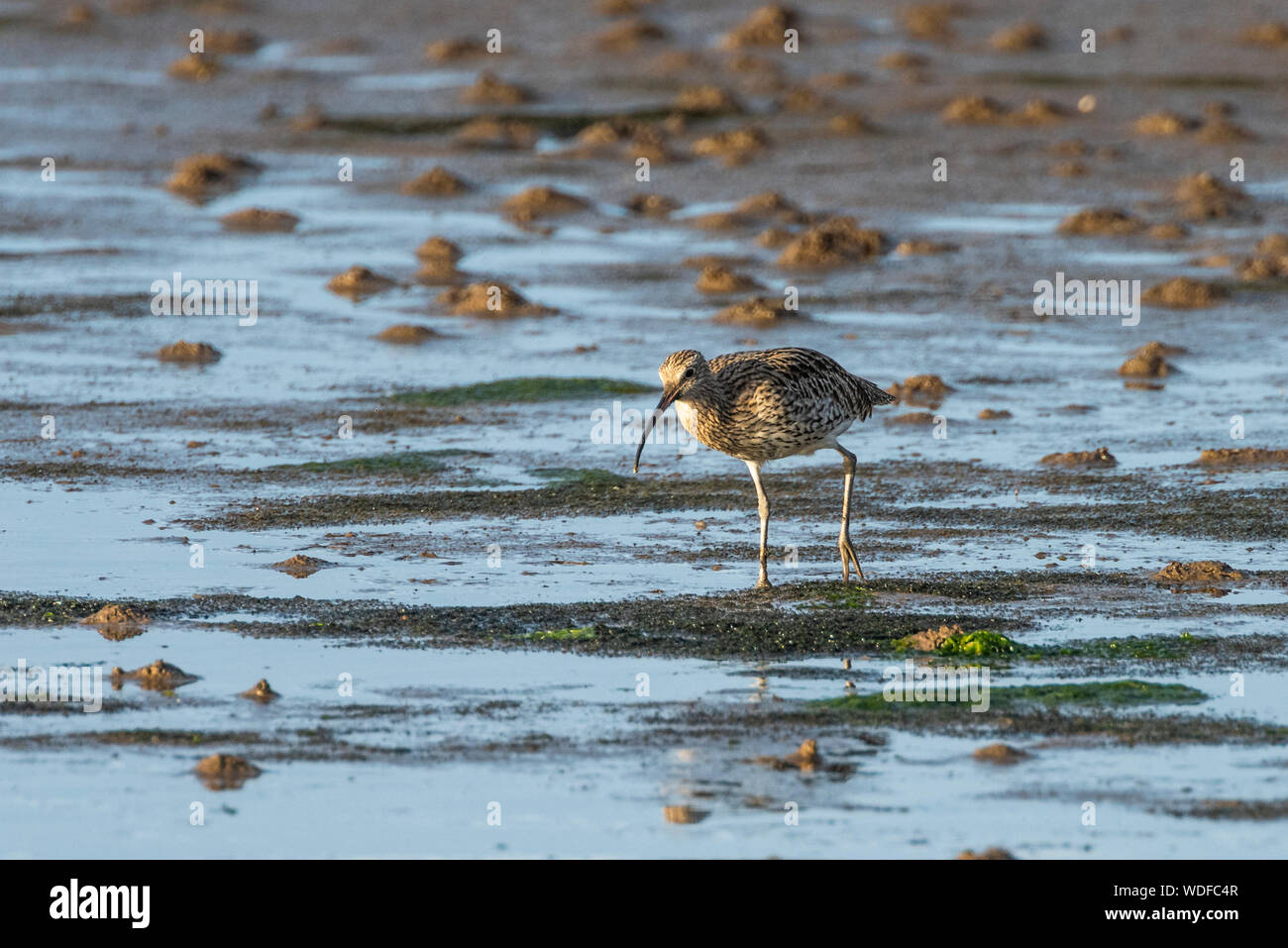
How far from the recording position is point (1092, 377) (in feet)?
54.1


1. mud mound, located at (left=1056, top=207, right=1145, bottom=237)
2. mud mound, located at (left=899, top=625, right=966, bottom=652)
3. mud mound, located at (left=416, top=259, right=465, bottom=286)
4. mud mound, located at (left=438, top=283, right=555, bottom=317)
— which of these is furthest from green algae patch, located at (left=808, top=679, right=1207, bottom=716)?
mud mound, located at (left=1056, top=207, right=1145, bottom=237)

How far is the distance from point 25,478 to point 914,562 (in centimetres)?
543

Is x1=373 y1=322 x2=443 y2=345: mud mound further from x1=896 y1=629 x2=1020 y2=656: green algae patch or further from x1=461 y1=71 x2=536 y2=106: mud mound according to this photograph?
x1=461 y1=71 x2=536 y2=106: mud mound

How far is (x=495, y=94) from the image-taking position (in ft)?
98.0

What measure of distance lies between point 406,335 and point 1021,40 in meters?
16.7

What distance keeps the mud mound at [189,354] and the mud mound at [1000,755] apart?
10.1 metres

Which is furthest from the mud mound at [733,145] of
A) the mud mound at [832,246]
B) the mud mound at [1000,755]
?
the mud mound at [1000,755]

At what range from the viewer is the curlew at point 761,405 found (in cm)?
1094

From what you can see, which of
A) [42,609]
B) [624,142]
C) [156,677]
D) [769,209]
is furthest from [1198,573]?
[624,142]

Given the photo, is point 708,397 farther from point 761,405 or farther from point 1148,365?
point 1148,365

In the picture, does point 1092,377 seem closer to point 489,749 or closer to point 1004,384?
point 1004,384

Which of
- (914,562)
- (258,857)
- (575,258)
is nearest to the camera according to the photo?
(258,857)

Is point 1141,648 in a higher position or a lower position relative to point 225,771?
higher

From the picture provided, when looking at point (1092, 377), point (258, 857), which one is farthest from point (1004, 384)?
point (258, 857)
